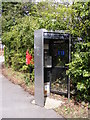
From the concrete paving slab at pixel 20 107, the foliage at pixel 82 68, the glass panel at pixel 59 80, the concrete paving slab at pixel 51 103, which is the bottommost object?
the concrete paving slab at pixel 20 107

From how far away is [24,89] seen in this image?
6.91m

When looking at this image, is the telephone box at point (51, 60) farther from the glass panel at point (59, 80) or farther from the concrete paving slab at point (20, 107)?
the concrete paving slab at point (20, 107)

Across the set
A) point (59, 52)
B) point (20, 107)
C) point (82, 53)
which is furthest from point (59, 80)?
point (82, 53)

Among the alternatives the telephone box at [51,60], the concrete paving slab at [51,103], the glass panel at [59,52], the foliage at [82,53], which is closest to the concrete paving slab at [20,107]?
the concrete paving slab at [51,103]

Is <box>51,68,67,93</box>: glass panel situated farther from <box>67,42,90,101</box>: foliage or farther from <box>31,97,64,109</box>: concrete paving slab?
<box>67,42,90,101</box>: foliage

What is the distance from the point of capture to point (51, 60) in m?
5.96

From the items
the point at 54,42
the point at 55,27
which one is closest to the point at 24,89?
the point at 54,42

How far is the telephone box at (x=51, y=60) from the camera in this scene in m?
4.99

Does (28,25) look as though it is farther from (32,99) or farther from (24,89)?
(32,99)

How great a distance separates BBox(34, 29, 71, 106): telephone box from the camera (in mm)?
4988

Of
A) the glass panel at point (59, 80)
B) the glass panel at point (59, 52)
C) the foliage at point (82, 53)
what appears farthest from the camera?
the glass panel at point (59, 80)

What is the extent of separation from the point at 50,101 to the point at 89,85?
143 centimetres

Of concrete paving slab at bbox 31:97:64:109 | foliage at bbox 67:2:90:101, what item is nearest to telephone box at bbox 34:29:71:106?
concrete paving slab at bbox 31:97:64:109

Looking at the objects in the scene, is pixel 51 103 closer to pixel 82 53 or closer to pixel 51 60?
pixel 51 60
